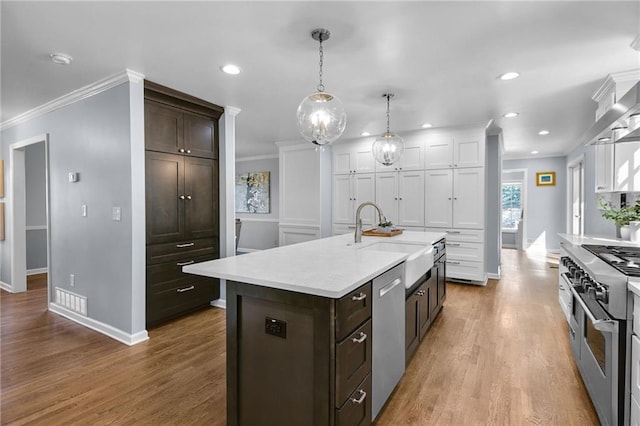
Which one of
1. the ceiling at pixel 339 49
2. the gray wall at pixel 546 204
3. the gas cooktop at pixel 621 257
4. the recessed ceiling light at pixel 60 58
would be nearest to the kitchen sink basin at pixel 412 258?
the gas cooktop at pixel 621 257

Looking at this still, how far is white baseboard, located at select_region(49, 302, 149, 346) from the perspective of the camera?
285 centimetres

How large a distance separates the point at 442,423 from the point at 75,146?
3.98 m

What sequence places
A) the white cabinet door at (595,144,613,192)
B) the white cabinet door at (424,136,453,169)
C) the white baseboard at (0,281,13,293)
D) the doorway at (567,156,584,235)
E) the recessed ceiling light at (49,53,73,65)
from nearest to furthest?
the recessed ceiling light at (49,53,73,65)
the white cabinet door at (595,144,613,192)
the white baseboard at (0,281,13,293)
the white cabinet door at (424,136,453,169)
the doorway at (567,156,584,235)

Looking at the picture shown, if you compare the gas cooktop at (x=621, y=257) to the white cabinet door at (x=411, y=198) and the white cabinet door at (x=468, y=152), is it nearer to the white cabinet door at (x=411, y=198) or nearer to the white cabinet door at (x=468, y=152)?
the white cabinet door at (x=468, y=152)

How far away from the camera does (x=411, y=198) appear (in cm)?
518

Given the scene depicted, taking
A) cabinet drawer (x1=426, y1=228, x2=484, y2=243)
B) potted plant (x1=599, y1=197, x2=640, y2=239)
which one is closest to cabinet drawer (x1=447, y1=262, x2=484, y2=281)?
cabinet drawer (x1=426, y1=228, x2=484, y2=243)

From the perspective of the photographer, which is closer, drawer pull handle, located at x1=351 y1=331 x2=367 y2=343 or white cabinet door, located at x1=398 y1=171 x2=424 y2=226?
drawer pull handle, located at x1=351 y1=331 x2=367 y2=343

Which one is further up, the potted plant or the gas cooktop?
the potted plant

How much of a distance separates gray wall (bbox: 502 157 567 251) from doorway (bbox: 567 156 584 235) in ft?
0.99

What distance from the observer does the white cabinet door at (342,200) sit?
5715 millimetres

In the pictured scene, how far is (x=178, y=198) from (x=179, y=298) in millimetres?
1056

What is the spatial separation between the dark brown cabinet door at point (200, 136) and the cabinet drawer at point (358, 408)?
9.52 ft

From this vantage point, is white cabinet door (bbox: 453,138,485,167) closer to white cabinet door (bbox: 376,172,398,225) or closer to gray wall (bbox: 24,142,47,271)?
white cabinet door (bbox: 376,172,398,225)

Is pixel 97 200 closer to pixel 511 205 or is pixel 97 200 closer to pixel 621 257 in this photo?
pixel 621 257
